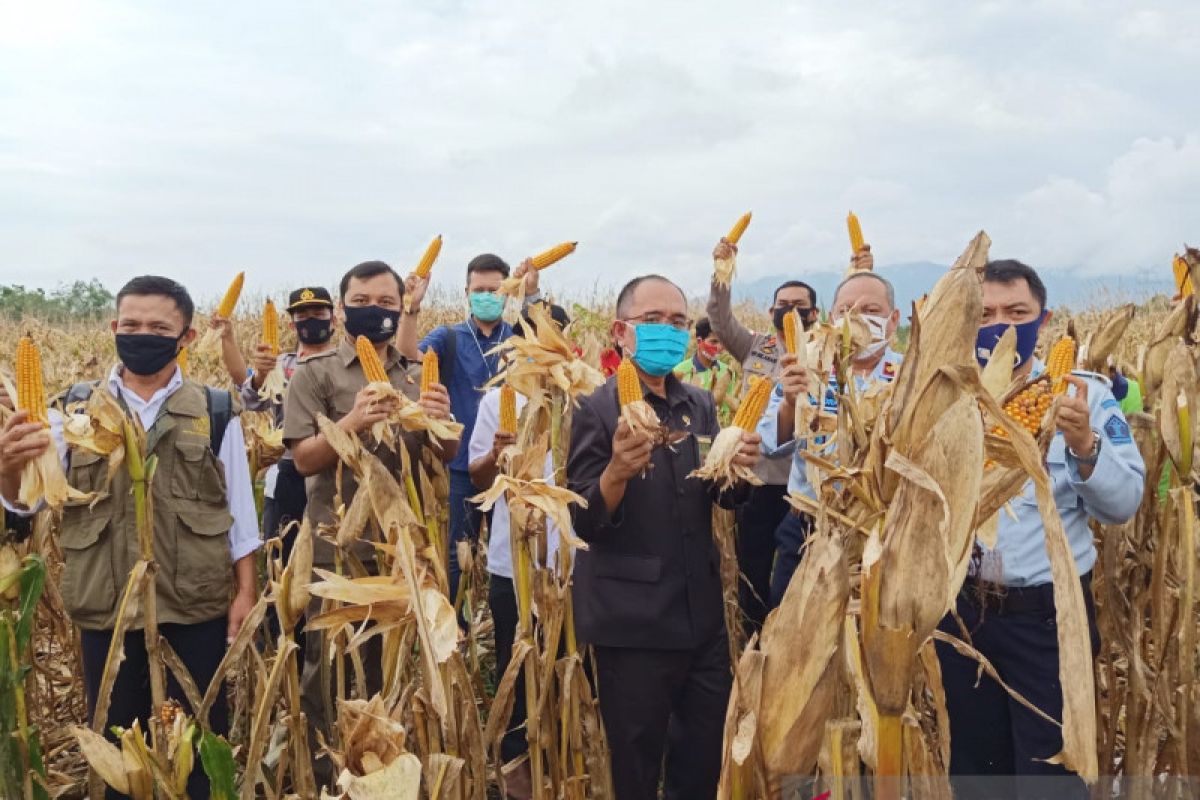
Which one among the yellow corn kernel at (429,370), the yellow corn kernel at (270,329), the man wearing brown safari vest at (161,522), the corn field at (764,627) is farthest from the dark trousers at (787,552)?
the yellow corn kernel at (270,329)

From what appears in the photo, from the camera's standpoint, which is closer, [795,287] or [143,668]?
[143,668]

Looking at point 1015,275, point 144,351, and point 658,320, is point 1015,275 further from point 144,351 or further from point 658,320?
point 144,351

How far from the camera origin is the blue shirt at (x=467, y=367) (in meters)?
4.41

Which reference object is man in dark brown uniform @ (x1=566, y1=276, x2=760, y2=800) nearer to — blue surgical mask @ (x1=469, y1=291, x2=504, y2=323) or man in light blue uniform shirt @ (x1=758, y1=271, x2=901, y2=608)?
man in light blue uniform shirt @ (x1=758, y1=271, x2=901, y2=608)

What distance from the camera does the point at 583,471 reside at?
276cm

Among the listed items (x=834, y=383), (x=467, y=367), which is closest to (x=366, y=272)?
(x=467, y=367)

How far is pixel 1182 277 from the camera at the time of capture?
3010mm

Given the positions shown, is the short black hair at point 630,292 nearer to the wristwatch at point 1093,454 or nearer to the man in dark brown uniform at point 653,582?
the man in dark brown uniform at point 653,582

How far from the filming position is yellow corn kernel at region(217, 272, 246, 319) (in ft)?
14.6

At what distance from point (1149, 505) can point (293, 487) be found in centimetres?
322

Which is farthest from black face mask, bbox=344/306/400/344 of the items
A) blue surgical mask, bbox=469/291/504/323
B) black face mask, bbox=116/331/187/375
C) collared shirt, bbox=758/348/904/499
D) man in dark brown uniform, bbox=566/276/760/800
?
collared shirt, bbox=758/348/904/499

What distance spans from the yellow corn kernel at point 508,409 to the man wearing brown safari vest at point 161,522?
0.89 meters

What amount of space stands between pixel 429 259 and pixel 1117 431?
2.90 metres

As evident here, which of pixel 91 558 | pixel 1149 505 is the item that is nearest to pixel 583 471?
pixel 91 558
